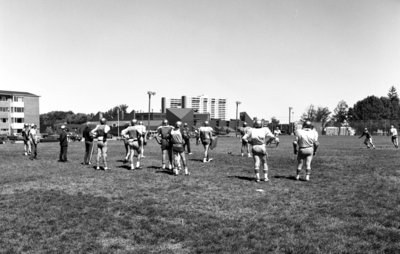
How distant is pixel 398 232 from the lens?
561 cm

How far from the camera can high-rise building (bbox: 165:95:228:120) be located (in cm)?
12506

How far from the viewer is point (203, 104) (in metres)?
127

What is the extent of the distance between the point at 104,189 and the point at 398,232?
7.33 m

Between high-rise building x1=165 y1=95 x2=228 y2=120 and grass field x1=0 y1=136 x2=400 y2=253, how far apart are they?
113 metres

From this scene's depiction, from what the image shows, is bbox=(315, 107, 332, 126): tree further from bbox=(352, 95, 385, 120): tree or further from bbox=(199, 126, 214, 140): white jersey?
bbox=(199, 126, 214, 140): white jersey

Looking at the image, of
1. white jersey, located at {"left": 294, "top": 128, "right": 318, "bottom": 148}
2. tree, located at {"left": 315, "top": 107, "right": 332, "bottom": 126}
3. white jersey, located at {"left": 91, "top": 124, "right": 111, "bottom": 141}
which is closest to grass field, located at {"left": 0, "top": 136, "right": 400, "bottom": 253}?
white jersey, located at {"left": 294, "top": 128, "right": 318, "bottom": 148}

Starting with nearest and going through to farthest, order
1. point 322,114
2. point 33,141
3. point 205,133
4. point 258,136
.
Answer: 1. point 258,136
2. point 205,133
3. point 33,141
4. point 322,114

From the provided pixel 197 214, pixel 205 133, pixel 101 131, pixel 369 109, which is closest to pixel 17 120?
pixel 205 133

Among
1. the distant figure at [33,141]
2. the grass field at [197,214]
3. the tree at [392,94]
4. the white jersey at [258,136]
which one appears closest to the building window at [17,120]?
the distant figure at [33,141]

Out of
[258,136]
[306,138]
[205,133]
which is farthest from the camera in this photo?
[205,133]

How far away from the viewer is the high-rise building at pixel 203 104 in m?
125

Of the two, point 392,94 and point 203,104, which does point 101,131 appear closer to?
point 203,104

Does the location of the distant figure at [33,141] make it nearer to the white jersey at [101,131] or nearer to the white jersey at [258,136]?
the white jersey at [101,131]

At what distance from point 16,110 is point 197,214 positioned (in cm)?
8970
